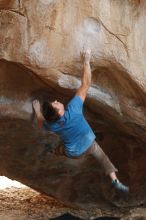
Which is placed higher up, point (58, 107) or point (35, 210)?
point (58, 107)

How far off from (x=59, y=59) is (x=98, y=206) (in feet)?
8.42

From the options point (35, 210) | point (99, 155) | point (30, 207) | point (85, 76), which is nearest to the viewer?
point (85, 76)

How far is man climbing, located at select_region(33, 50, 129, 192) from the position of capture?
359cm

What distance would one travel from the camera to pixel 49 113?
12.2 feet

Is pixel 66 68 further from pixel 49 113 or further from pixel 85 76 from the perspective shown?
pixel 49 113

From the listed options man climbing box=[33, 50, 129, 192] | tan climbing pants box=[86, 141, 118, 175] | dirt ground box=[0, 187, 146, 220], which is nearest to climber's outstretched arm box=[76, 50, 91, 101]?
man climbing box=[33, 50, 129, 192]

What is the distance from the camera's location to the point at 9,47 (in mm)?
3568

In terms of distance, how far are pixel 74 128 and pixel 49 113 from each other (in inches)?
8.5

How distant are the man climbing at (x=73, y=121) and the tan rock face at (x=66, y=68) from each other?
5.9 inches

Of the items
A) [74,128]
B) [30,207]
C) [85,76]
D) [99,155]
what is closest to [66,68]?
[85,76]

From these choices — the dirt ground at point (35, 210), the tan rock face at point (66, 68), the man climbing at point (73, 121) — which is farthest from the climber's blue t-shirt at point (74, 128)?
the dirt ground at point (35, 210)

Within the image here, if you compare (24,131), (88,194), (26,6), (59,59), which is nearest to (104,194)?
(88,194)

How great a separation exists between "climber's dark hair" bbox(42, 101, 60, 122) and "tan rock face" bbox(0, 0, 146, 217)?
0.18 meters

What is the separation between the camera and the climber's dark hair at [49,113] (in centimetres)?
364
